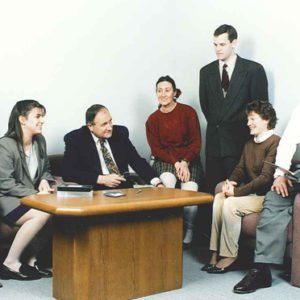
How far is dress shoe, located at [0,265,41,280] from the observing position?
12.4 feet

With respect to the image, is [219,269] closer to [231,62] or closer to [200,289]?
[200,289]

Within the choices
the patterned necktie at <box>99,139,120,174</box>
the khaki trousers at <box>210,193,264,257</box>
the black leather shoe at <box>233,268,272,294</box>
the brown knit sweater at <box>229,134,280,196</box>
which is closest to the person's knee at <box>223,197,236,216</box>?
the khaki trousers at <box>210,193,264,257</box>

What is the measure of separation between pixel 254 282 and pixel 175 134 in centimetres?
167

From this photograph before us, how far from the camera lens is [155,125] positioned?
16.4ft

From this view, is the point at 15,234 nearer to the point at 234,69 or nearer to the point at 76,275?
the point at 76,275

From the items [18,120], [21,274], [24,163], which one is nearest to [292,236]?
[21,274]

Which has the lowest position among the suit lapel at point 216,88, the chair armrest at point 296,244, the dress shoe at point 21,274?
the dress shoe at point 21,274

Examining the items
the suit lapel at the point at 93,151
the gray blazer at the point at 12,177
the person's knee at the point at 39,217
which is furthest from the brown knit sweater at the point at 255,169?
the gray blazer at the point at 12,177

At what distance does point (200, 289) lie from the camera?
3641 mm

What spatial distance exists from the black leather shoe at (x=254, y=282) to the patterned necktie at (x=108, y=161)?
4.41 ft

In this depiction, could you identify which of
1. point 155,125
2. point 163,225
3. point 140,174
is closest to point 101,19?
point 155,125

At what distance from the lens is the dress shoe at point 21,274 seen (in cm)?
377

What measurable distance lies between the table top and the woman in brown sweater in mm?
424

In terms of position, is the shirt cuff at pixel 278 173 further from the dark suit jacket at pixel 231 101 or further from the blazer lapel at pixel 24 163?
the blazer lapel at pixel 24 163
